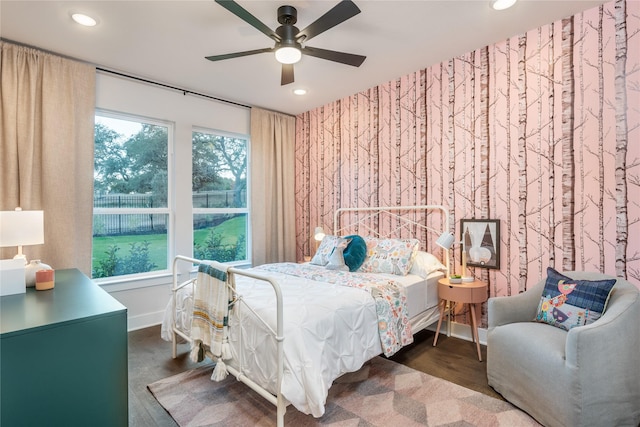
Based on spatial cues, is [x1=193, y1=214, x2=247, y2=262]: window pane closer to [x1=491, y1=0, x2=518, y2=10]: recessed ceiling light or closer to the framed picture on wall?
the framed picture on wall

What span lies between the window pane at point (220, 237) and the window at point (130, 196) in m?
0.39

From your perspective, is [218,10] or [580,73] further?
[580,73]

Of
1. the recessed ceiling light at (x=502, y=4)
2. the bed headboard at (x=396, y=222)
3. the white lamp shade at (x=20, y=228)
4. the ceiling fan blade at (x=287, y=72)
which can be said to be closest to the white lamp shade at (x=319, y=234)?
the bed headboard at (x=396, y=222)

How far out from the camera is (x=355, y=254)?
3.30 metres

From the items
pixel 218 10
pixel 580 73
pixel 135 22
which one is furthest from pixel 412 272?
pixel 135 22

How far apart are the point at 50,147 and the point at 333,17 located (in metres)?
2.73

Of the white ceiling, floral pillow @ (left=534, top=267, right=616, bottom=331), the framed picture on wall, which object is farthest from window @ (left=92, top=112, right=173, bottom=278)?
floral pillow @ (left=534, top=267, right=616, bottom=331)

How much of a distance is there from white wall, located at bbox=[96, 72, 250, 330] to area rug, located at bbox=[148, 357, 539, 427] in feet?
4.69

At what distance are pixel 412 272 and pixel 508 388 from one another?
4.07 ft

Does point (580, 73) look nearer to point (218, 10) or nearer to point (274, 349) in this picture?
point (218, 10)

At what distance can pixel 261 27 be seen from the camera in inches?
82.2

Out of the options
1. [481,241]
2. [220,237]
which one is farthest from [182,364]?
[481,241]

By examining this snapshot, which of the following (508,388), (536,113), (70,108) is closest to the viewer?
(508,388)

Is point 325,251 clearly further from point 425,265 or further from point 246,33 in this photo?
point 246,33
